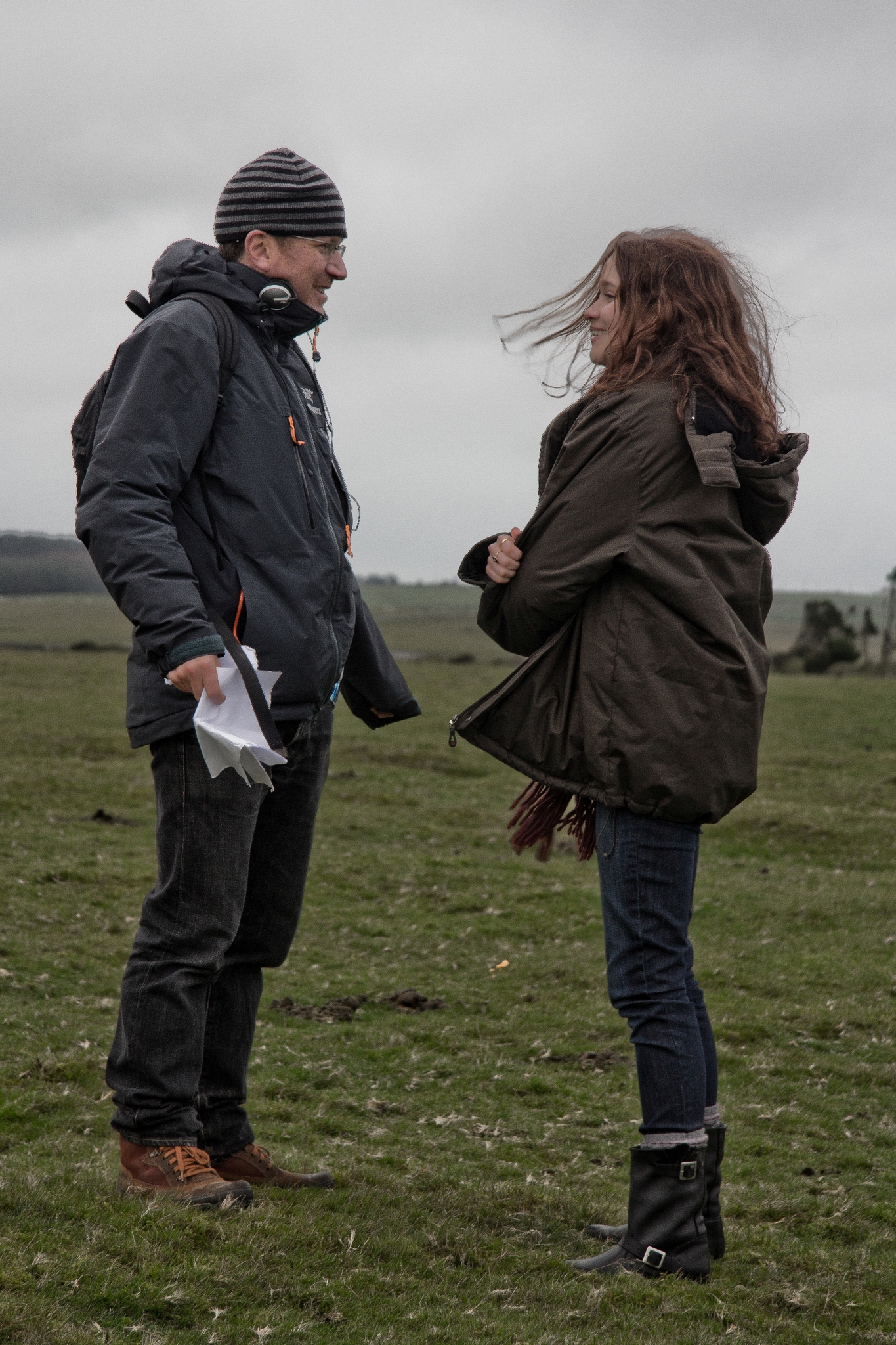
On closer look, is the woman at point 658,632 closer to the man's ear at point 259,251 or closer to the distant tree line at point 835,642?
the man's ear at point 259,251

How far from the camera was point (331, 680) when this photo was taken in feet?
13.5

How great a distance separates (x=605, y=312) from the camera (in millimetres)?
4020

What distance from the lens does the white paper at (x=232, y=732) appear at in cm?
353

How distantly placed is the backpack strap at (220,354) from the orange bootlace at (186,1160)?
1867mm

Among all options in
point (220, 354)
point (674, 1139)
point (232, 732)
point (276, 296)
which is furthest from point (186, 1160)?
point (276, 296)

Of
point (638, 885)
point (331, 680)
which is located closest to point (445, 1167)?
point (638, 885)

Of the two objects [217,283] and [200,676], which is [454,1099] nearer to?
[200,676]

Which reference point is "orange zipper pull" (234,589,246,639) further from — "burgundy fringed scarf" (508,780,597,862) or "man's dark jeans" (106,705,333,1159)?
"burgundy fringed scarf" (508,780,597,862)

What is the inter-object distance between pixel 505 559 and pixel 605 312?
0.88 meters

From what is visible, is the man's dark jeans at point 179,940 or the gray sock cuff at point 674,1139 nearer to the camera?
the gray sock cuff at point 674,1139

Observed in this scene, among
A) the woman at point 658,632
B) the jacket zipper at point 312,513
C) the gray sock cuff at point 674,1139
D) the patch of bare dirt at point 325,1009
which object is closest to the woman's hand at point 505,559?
the woman at point 658,632

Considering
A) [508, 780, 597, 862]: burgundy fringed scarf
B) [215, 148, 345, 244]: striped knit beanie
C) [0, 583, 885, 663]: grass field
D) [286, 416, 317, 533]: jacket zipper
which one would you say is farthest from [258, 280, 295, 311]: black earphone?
[0, 583, 885, 663]: grass field

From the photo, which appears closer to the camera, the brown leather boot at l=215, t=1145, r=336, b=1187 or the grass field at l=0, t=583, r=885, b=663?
the brown leather boot at l=215, t=1145, r=336, b=1187

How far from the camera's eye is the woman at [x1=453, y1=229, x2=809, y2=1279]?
3715mm
